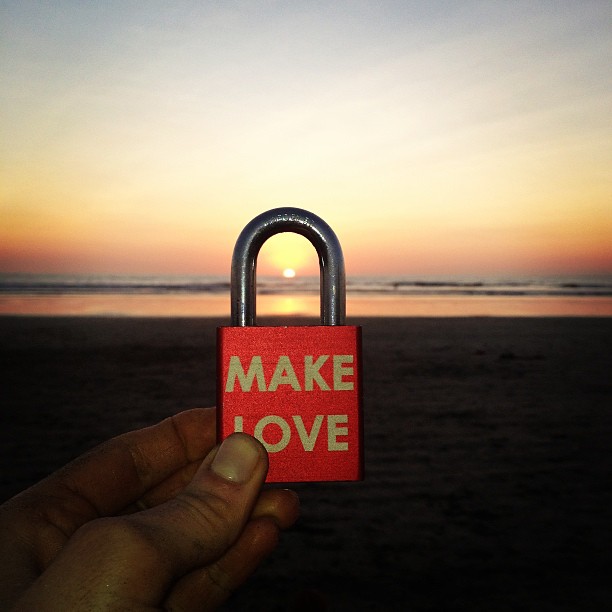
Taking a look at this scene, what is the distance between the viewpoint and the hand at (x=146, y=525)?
1306 mm

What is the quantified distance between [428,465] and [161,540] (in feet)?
12.8

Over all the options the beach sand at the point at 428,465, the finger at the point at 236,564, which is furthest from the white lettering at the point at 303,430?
the beach sand at the point at 428,465

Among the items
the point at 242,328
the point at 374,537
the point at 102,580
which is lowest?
the point at 374,537

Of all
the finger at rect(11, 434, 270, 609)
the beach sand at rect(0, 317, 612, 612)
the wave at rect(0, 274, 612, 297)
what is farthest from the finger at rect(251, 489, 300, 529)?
the wave at rect(0, 274, 612, 297)

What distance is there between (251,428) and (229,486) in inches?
10.5

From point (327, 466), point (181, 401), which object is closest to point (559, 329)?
point (181, 401)

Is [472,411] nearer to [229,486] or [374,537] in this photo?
[374,537]

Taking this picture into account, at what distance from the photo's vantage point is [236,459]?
173cm

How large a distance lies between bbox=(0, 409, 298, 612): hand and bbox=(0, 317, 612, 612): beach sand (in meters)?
0.63

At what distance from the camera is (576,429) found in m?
6.01

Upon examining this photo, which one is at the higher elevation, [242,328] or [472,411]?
[242,328]

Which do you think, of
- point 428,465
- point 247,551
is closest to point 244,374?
point 247,551

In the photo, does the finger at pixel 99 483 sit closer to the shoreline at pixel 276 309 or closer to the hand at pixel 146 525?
the hand at pixel 146 525

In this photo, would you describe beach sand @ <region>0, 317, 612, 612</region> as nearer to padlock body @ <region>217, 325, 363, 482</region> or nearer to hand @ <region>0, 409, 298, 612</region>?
hand @ <region>0, 409, 298, 612</region>
